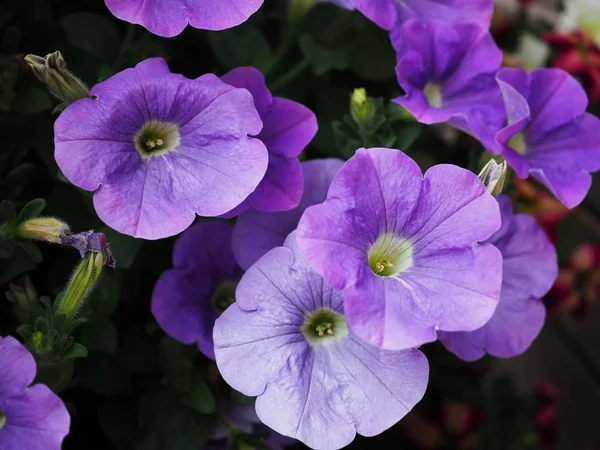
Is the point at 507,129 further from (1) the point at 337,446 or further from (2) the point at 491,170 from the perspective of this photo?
(1) the point at 337,446

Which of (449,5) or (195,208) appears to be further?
(449,5)

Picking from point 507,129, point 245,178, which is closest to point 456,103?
point 507,129

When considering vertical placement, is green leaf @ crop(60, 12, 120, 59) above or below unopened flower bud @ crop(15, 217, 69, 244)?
above

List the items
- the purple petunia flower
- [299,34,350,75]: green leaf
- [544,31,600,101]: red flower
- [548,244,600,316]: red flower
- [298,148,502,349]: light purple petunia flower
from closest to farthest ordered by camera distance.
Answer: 1. [298,148,502,349]: light purple petunia flower
2. the purple petunia flower
3. [299,34,350,75]: green leaf
4. [544,31,600,101]: red flower
5. [548,244,600,316]: red flower

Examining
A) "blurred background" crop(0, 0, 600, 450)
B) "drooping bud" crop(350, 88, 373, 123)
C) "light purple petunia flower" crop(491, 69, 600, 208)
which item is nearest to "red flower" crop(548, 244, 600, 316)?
"blurred background" crop(0, 0, 600, 450)

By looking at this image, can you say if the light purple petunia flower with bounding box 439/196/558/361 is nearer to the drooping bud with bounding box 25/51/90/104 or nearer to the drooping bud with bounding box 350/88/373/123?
the drooping bud with bounding box 350/88/373/123

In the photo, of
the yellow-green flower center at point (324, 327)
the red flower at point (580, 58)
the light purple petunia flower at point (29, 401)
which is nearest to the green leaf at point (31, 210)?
the light purple petunia flower at point (29, 401)
